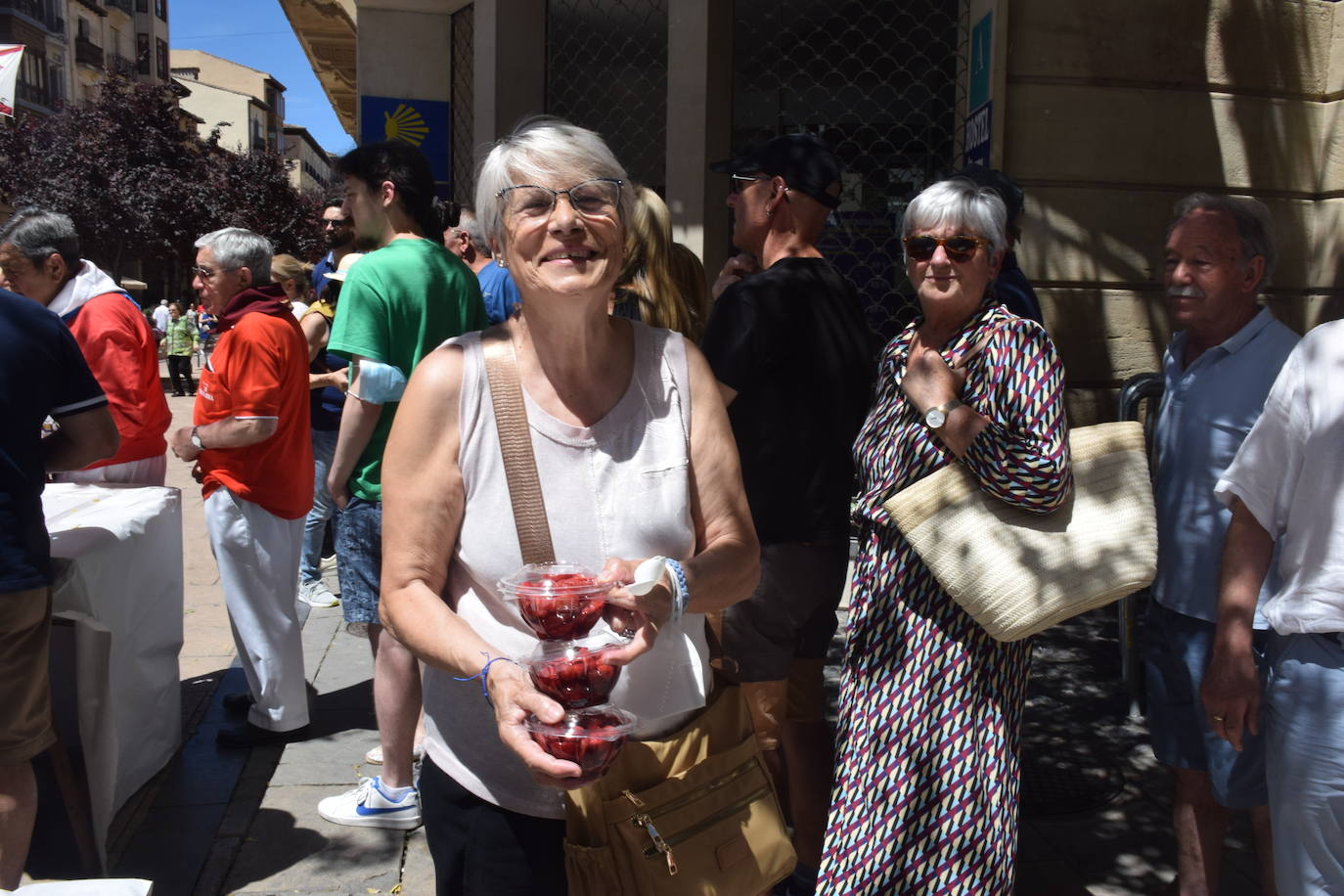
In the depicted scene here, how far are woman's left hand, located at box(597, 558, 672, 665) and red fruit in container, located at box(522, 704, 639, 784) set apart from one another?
9cm

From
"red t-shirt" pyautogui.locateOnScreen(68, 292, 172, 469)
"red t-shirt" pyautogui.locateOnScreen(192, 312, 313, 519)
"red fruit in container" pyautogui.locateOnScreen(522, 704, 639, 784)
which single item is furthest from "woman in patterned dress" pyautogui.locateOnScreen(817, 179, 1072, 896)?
"red t-shirt" pyautogui.locateOnScreen(68, 292, 172, 469)

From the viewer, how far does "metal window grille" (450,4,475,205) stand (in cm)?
941

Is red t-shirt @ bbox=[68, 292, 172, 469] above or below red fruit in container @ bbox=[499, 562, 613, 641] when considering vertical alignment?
above

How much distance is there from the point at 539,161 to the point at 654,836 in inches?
47.6

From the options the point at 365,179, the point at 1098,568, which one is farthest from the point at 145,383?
the point at 1098,568

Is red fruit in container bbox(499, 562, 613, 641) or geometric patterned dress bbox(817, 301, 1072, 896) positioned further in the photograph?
geometric patterned dress bbox(817, 301, 1072, 896)

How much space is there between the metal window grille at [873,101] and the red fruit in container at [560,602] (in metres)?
5.73

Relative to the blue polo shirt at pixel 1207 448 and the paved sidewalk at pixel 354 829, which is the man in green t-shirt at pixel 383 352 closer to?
the paved sidewalk at pixel 354 829

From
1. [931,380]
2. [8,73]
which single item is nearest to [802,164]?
[931,380]

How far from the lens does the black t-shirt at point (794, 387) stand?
3174 millimetres

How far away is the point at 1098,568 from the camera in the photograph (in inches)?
103

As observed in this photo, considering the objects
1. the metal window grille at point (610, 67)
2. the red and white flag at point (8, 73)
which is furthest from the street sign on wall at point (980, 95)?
the red and white flag at point (8, 73)

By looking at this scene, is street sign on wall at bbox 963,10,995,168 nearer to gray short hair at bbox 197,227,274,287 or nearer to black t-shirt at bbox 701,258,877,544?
black t-shirt at bbox 701,258,877,544

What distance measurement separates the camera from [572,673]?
5.79ft
